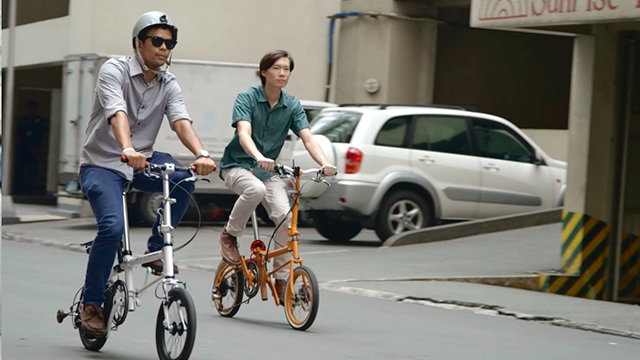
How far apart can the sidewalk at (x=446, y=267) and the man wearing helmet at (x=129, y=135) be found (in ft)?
12.3

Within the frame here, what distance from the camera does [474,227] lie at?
14.3m

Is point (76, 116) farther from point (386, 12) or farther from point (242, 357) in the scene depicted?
point (242, 357)

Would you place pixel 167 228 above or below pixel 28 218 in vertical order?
above

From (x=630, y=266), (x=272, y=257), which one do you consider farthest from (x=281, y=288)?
(x=630, y=266)

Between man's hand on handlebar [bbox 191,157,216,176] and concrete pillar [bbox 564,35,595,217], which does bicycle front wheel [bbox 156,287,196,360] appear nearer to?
man's hand on handlebar [bbox 191,157,216,176]

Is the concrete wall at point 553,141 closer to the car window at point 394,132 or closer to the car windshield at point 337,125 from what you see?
the car window at point 394,132

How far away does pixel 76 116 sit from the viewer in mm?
17094

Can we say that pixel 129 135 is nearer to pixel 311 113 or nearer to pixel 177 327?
pixel 177 327

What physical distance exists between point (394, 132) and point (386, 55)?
6.71 metres

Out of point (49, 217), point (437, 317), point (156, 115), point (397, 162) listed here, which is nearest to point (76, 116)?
point (49, 217)

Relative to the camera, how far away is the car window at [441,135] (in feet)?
46.9

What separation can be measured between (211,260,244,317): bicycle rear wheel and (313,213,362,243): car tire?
696cm

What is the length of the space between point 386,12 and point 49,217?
7329mm

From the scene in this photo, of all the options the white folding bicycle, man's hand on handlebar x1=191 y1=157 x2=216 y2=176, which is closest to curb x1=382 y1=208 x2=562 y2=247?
the white folding bicycle
